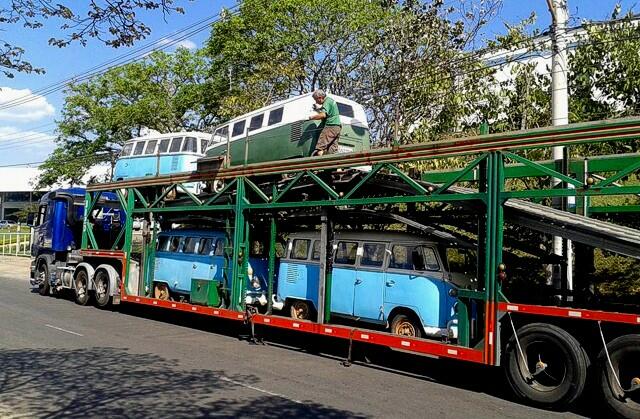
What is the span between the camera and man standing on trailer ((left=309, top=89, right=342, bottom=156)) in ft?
40.0

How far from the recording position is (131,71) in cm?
3897

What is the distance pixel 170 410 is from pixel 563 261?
21.1ft

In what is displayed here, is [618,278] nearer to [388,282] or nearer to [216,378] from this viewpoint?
[388,282]

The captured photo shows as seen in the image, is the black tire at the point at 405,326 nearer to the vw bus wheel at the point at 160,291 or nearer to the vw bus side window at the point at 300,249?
the vw bus side window at the point at 300,249

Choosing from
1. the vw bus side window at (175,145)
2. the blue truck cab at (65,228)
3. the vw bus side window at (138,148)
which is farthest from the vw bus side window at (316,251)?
the vw bus side window at (138,148)

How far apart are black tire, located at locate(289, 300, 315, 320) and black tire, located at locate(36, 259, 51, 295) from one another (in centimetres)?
1121

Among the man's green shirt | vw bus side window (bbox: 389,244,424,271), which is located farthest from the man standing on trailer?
vw bus side window (bbox: 389,244,424,271)

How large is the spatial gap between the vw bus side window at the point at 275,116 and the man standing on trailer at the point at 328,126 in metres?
1.69

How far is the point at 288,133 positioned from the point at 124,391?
7.07 m

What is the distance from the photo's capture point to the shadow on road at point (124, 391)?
22.5 feet

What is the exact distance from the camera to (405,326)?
10.1 metres

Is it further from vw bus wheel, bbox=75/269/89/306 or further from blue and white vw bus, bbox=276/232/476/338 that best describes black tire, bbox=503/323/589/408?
vw bus wheel, bbox=75/269/89/306

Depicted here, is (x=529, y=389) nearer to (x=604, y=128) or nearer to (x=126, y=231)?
(x=604, y=128)

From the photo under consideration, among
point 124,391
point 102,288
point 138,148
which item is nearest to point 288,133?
point 124,391
